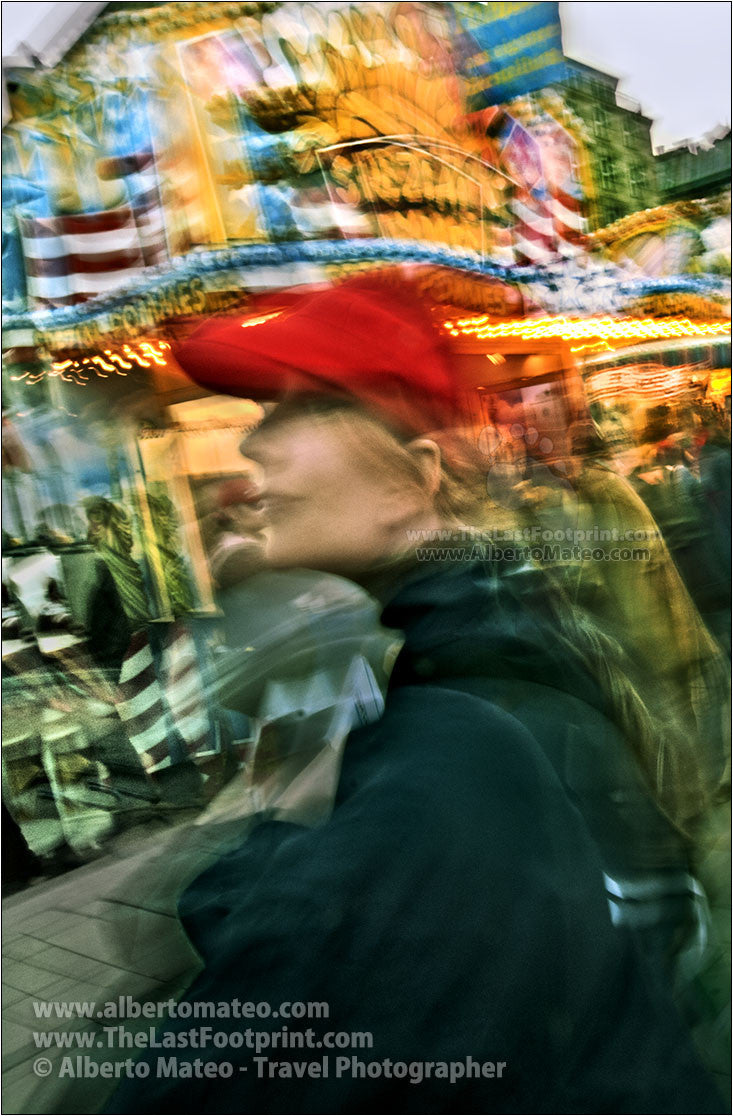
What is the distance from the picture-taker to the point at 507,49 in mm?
1813

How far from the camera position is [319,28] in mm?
1786

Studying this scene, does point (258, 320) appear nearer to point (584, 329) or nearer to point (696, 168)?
point (584, 329)

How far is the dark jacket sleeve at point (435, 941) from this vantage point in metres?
1.76

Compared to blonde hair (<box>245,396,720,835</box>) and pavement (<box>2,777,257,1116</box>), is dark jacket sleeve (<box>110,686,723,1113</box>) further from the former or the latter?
blonde hair (<box>245,396,720,835</box>)

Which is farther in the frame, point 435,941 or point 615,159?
point 615,159

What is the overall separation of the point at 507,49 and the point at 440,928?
5.80 ft

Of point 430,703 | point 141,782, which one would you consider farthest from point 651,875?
point 141,782

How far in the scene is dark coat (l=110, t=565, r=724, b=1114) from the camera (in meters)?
1.76

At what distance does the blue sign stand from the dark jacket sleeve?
124 centimetres

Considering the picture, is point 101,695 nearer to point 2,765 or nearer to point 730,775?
point 2,765

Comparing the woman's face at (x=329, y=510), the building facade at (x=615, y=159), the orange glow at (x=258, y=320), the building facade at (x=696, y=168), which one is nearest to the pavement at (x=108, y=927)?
the woman's face at (x=329, y=510)

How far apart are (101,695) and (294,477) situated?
0.60 metres

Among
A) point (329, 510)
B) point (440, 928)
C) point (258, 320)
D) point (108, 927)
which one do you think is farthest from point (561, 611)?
point (108, 927)

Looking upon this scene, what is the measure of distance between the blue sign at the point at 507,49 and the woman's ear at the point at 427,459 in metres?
0.70
